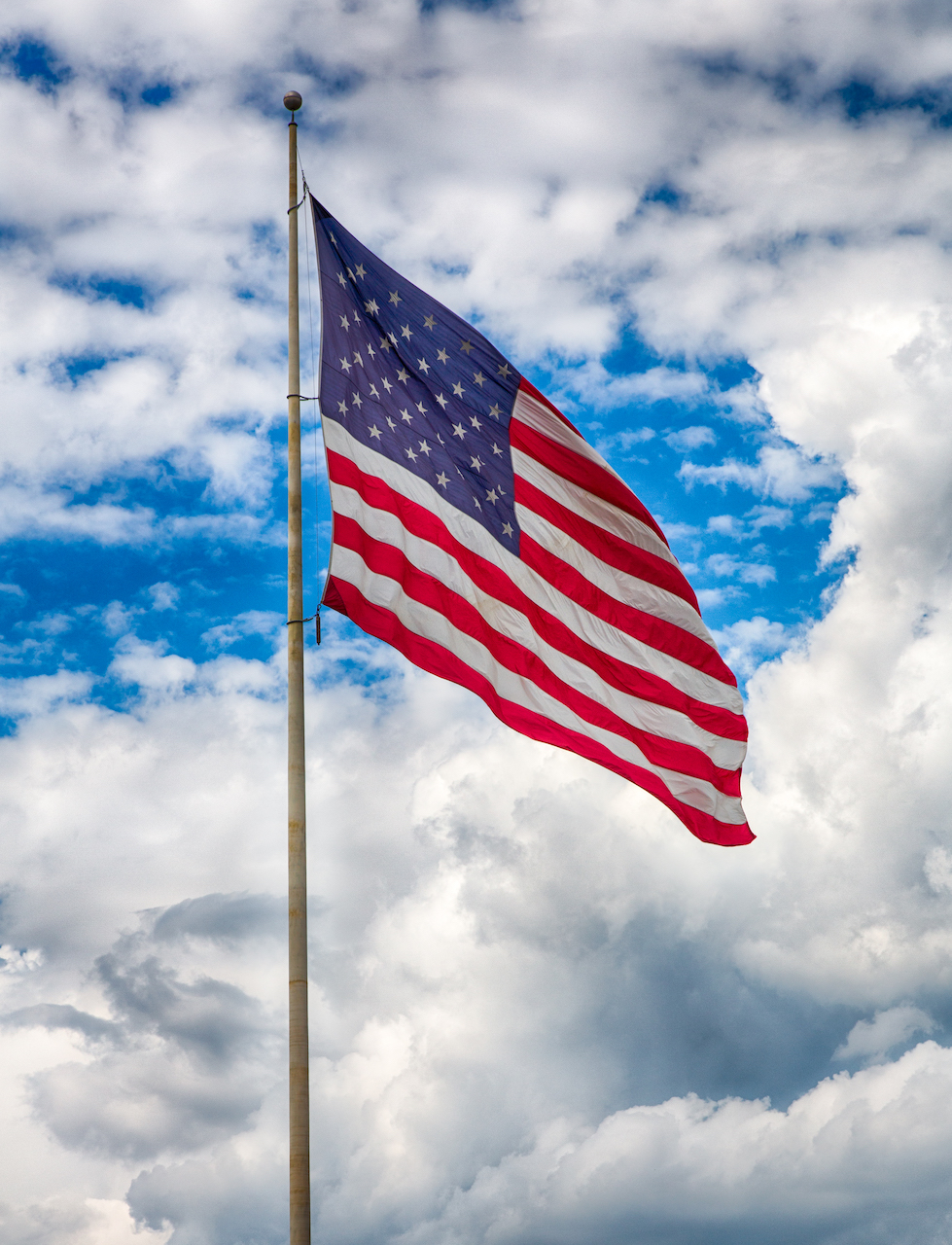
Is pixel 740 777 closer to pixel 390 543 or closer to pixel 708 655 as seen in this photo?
pixel 708 655

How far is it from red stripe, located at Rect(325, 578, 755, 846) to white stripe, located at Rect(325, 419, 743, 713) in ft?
6.30

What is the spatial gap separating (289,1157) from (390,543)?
1023cm

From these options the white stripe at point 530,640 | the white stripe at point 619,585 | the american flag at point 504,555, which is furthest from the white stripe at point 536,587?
the white stripe at point 619,585

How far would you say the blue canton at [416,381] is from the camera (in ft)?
78.7

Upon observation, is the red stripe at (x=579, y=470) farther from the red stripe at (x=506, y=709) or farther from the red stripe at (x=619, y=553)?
the red stripe at (x=506, y=709)

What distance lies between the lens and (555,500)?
1045 inches

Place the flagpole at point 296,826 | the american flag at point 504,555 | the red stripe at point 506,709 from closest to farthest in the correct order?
the flagpole at point 296,826, the red stripe at point 506,709, the american flag at point 504,555

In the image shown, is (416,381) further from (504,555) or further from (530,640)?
(530,640)

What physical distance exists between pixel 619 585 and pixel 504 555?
286 cm

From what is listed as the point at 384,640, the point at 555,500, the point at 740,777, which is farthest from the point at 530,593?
the point at 740,777

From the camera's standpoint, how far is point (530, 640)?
24859 millimetres

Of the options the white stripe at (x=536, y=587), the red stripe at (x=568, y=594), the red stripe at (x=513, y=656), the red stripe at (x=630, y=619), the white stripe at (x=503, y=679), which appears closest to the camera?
the white stripe at (x=503, y=679)

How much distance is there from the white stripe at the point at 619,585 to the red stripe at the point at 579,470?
1152mm

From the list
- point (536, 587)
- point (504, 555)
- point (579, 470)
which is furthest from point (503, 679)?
point (579, 470)
